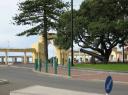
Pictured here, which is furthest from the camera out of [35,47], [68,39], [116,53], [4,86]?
[116,53]

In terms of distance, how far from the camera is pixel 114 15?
196 feet

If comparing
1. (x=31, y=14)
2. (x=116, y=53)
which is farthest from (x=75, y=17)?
(x=116, y=53)

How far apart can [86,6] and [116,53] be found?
28950 mm

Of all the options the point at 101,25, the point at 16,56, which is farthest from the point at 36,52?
the point at 101,25

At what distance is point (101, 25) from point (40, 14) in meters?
7.57

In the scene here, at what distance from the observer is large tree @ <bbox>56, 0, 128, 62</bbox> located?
5812 cm

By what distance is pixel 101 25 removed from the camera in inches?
2290

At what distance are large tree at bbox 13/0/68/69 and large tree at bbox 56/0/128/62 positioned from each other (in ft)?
9.25

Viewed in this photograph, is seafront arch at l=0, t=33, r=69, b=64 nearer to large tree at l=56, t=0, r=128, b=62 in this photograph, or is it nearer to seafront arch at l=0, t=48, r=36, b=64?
seafront arch at l=0, t=48, r=36, b=64

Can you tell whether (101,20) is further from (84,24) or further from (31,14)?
(31,14)

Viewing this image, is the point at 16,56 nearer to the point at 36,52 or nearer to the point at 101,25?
the point at 36,52

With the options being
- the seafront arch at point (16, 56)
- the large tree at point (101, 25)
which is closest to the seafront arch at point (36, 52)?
the seafront arch at point (16, 56)

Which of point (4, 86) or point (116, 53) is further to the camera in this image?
point (116, 53)

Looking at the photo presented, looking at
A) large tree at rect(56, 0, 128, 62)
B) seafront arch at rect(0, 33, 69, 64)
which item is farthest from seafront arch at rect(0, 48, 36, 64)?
large tree at rect(56, 0, 128, 62)
